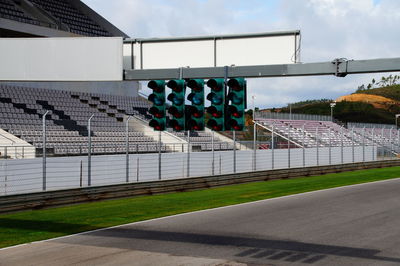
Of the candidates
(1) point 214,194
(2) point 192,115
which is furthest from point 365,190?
(2) point 192,115

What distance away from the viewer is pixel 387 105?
451 feet

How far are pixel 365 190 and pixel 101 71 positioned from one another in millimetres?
12548

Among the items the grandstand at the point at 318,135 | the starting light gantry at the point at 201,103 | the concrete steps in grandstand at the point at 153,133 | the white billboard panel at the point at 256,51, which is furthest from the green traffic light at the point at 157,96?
the grandstand at the point at 318,135

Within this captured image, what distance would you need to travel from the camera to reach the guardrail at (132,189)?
14.7m

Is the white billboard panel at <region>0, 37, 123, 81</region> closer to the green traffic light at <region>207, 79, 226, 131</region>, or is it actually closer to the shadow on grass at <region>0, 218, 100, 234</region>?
the green traffic light at <region>207, 79, 226, 131</region>

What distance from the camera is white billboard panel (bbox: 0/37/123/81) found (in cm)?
1255

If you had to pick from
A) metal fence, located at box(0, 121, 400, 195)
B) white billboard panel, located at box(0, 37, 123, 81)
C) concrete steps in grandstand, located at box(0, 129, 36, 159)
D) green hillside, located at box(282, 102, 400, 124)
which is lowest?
metal fence, located at box(0, 121, 400, 195)

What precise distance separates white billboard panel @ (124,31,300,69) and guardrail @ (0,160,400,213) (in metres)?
4.90

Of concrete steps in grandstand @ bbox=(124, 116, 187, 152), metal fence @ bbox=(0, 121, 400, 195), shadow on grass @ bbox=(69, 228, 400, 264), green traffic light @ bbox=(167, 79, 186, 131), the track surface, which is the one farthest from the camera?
concrete steps in grandstand @ bbox=(124, 116, 187, 152)

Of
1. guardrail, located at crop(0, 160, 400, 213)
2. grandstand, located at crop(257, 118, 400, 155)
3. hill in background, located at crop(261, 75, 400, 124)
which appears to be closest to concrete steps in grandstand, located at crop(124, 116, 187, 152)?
guardrail, located at crop(0, 160, 400, 213)

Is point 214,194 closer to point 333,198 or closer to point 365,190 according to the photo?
point 333,198

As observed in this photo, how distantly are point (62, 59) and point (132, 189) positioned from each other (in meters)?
6.59

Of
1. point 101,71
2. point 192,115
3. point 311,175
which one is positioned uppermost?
point 101,71

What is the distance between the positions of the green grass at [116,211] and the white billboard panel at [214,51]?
12.7 ft
